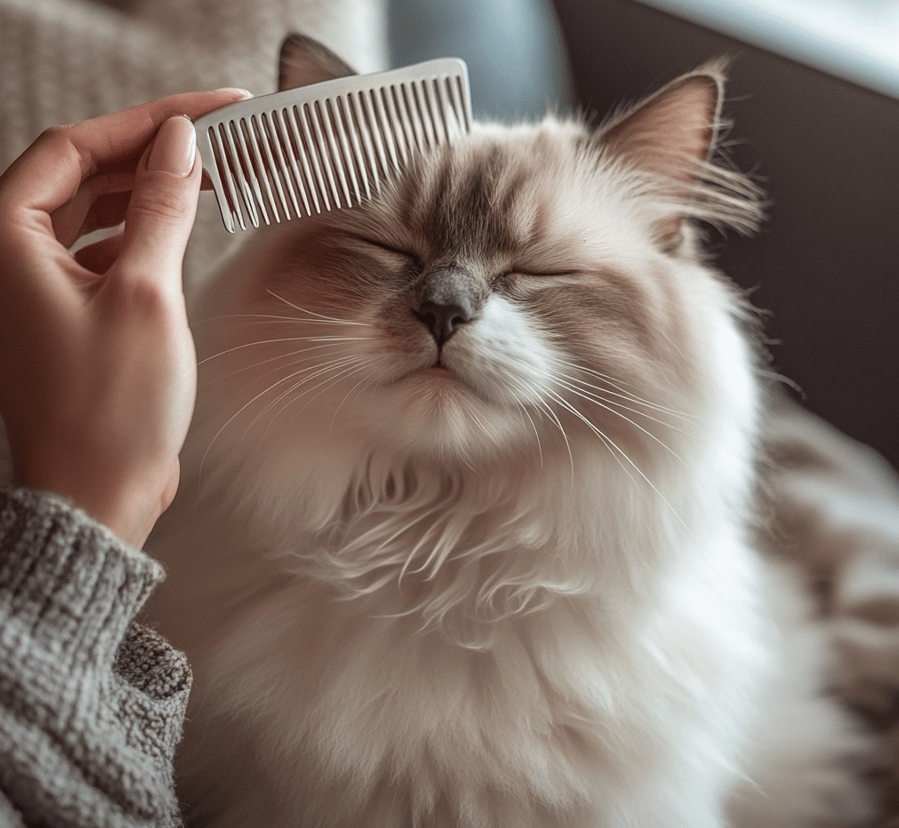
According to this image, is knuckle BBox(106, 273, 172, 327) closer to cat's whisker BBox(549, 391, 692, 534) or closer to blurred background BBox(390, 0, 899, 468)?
cat's whisker BBox(549, 391, 692, 534)

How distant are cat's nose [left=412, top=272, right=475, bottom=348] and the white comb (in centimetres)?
23

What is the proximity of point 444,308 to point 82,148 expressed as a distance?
0.52 m

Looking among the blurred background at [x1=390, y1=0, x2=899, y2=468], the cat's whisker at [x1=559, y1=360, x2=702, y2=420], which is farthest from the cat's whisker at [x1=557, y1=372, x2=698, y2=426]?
the blurred background at [x1=390, y1=0, x2=899, y2=468]

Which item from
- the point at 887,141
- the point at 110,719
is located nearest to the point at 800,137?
the point at 887,141

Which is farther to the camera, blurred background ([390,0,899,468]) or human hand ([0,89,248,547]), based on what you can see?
blurred background ([390,0,899,468])

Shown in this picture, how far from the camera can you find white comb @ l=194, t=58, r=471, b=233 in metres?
0.96

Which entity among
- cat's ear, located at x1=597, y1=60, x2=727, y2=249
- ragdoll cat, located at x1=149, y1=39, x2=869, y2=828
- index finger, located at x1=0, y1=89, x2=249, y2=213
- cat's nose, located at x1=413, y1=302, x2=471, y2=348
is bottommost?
ragdoll cat, located at x1=149, y1=39, x2=869, y2=828

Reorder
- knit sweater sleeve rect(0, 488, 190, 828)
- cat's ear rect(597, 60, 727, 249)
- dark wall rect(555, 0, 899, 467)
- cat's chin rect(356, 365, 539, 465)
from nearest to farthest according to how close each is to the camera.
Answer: knit sweater sleeve rect(0, 488, 190, 828) → cat's chin rect(356, 365, 539, 465) → cat's ear rect(597, 60, 727, 249) → dark wall rect(555, 0, 899, 467)

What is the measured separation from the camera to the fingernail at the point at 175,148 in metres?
0.86

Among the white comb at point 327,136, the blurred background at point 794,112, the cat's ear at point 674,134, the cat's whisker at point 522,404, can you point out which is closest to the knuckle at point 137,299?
the white comb at point 327,136

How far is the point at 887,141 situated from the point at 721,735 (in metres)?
1.37

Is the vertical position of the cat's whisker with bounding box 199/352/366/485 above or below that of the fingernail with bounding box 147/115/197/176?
below

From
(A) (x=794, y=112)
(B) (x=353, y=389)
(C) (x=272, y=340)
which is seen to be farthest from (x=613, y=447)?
(A) (x=794, y=112)

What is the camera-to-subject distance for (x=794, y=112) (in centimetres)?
176
